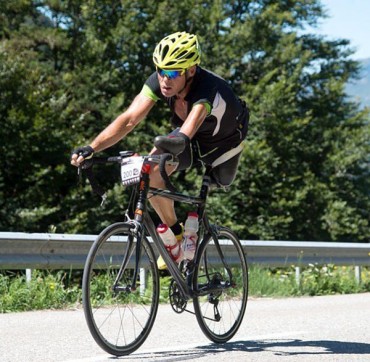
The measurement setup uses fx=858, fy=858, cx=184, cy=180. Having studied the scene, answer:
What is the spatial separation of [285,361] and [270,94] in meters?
29.3

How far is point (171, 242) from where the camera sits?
5414mm

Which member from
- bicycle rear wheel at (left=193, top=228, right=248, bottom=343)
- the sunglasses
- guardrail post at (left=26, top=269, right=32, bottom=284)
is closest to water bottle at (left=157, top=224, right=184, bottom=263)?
bicycle rear wheel at (left=193, top=228, right=248, bottom=343)

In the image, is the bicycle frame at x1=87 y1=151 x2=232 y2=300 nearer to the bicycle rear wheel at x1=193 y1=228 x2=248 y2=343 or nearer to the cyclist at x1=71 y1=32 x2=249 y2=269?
the cyclist at x1=71 y1=32 x2=249 y2=269

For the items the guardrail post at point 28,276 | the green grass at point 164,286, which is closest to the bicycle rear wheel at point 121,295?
the green grass at point 164,286

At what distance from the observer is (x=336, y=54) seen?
132 ft

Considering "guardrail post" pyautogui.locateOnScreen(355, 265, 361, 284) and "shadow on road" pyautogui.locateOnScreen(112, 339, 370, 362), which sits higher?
"guardrail post" pyautogui.locateOnScreen(355, 265, 361, 284)

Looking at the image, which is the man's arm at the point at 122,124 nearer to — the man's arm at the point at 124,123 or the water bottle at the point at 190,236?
the man's arm at the point at 124,123

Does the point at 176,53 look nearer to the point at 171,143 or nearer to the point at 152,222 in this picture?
the point at 171,143

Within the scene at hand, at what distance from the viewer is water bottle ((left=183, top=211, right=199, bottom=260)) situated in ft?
18.2

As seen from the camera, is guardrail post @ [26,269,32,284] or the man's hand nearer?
the man's hand

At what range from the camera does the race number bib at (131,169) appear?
494 centimetres

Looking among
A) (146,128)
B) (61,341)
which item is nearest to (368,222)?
(146,128)

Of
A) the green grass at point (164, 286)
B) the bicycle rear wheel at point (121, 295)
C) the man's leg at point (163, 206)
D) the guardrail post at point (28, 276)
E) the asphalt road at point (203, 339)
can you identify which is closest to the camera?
the bicycle rear wheel at point (121, 295)

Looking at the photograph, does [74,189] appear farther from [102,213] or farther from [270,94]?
[270,94]
